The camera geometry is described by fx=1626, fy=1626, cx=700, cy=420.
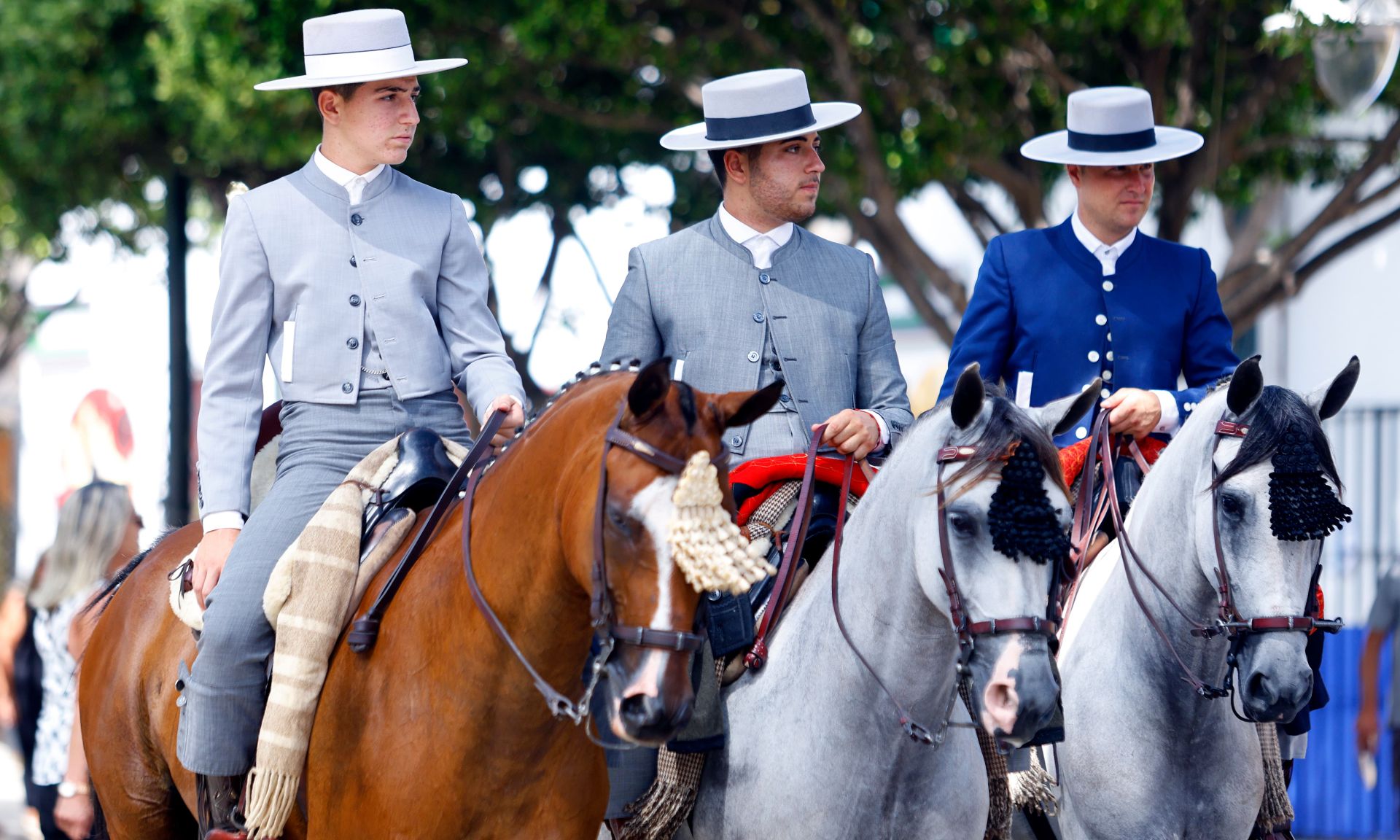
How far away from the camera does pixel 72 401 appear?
3309 cm

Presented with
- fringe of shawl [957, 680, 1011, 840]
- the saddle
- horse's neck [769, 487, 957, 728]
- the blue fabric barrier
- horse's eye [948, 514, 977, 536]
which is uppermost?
the saddle

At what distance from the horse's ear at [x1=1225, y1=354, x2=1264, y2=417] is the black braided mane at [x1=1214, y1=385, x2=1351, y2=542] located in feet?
0.08

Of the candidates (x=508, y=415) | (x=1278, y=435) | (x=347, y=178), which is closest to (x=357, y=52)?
(x=347, y=178)

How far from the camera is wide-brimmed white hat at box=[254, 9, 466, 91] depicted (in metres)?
4.66

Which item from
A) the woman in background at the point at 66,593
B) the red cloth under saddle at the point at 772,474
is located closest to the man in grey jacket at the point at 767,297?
the red cloth under saddle at the point at 772,474

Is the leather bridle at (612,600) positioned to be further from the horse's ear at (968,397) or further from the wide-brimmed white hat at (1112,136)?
the wide-brimmed white hat at (1112,136)

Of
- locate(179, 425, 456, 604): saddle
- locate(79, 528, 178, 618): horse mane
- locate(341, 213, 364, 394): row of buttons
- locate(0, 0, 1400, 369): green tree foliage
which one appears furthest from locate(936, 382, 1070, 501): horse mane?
locate(0, 0, 1400, 369): green tree foliage

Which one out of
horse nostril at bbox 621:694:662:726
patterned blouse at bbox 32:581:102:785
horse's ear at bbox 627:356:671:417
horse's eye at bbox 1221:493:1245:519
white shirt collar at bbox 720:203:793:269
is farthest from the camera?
patterned blouse at bbox 32:581:102:785

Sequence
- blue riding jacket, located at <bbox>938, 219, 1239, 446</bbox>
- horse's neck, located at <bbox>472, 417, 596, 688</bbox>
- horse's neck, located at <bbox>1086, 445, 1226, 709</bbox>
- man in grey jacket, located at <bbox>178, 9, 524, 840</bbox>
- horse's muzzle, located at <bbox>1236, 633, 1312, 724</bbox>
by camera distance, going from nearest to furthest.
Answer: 1. horse's neck, located at <bbox>472, 417, 596, 688</bbox>
2. horse's muzzle, located at <bbox>1236, 633, 1312, 724</bbox>
3. man in grey jacket, located at <bbox>178, 9, 524, 840</bbox>
4. horse's neck, located at <bbox>1086, 445, 1226, 709</bbox>
5. blue riding jacket, located at <bbox>938, 219, 1239, 446</bbox>

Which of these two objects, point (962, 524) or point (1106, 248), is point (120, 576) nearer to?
point (962, 524)

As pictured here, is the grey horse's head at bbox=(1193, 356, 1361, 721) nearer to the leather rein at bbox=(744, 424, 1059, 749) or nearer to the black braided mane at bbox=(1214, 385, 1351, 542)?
the black braided mane at bbox=(1214, 385, 1351, 542)

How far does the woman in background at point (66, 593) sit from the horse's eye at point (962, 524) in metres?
4.80

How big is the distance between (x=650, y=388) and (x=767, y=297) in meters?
1.70

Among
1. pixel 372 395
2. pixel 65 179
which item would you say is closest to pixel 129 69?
pixel 65 179
